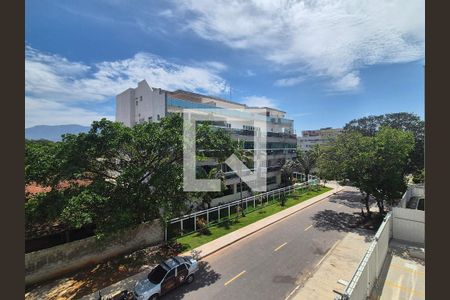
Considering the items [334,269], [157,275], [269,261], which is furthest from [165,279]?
[334,269]

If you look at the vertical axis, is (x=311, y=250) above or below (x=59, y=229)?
below

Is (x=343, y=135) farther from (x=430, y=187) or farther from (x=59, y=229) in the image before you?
(x=59, y=229)

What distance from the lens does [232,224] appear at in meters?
21.9

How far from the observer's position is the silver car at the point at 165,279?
11.3 m

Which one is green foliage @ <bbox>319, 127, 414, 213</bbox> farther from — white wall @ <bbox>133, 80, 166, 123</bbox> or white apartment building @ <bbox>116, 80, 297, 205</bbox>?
white wall @ <bbox>133, 80, 166, 123</bbox>

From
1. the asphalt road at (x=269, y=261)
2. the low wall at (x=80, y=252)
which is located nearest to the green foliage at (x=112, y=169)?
the low wall at (x=80, y=252)

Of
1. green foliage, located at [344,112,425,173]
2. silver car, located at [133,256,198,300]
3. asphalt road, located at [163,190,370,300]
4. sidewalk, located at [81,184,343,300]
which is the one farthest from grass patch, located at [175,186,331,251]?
green foliage, located at [344,112,425,173]

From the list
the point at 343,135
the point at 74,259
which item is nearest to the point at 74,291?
the point at 74,259

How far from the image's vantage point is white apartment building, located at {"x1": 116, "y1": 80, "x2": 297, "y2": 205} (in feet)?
89.0

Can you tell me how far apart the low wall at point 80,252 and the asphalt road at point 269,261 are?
16.0 ft

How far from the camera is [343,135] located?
84.9ft

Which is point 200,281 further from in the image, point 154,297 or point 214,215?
point 214,215

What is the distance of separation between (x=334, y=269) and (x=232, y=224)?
9718mm

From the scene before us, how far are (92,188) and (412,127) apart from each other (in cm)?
6054
